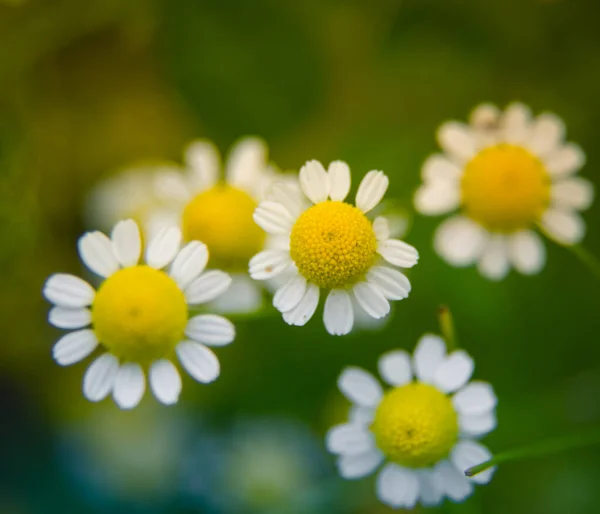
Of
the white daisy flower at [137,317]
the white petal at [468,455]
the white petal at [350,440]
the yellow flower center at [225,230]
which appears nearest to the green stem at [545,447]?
the white petal at [468,455]

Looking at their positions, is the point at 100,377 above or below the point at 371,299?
below

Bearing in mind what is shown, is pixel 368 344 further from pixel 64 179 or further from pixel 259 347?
pixel 64 179

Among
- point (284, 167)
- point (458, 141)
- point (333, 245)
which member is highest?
point (284, 167)

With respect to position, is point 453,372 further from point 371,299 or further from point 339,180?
point 339,180

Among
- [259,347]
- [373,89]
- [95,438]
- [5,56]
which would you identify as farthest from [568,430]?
[5,56]

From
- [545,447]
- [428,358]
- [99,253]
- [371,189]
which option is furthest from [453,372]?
[99,253]
